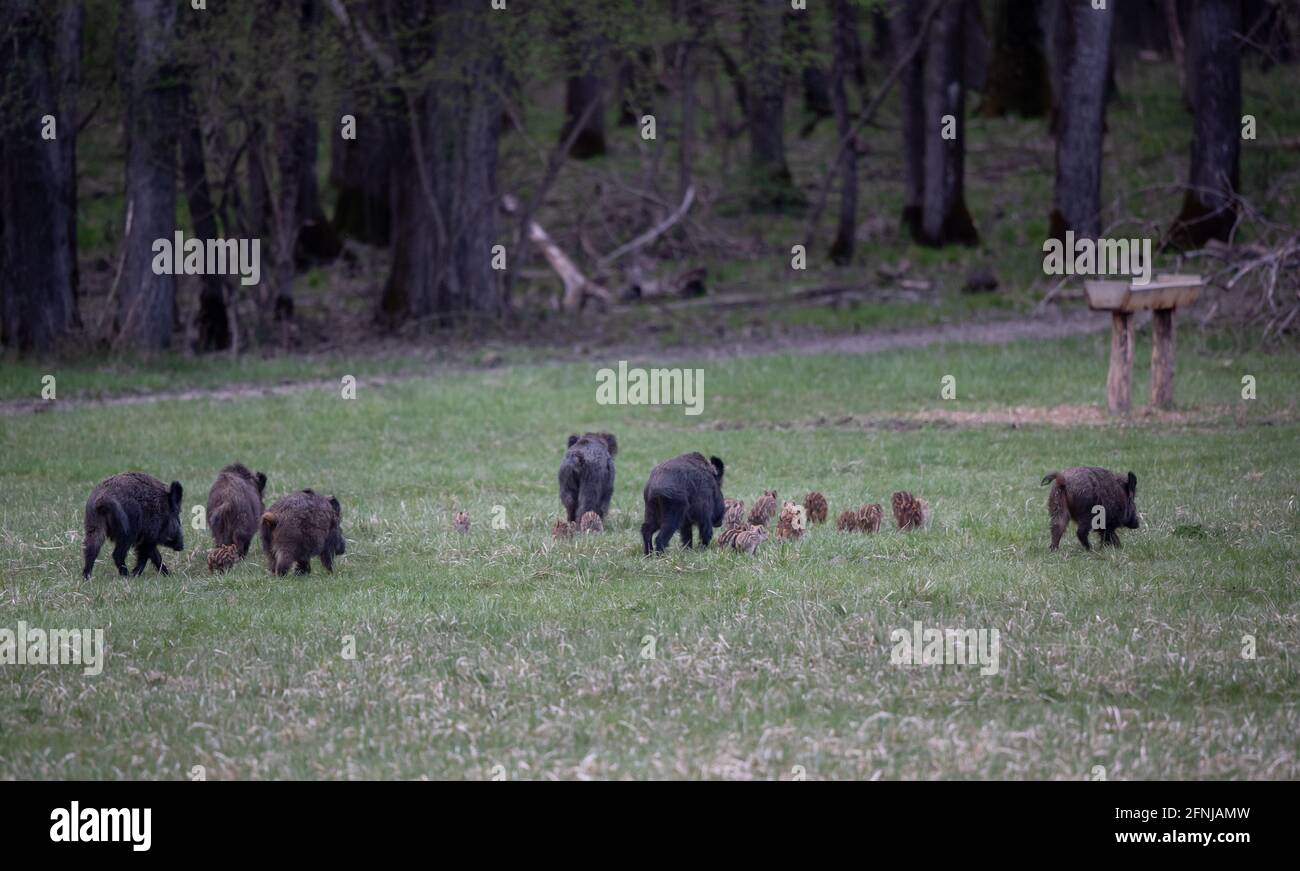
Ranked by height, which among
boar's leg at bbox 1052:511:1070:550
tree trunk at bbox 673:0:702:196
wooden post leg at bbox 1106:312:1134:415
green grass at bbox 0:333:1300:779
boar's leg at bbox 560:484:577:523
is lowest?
green grass at bbox 0:333:1300:779

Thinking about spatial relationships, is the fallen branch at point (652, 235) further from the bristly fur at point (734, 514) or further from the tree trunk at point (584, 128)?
the bristly fur at point (734, 514)

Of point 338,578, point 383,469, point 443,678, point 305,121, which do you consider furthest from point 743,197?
point 443,678

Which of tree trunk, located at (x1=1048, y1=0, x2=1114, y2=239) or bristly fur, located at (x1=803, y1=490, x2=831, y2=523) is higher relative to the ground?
tree trunk, located at (x1=1048, y1=0, x2=1114, y2=239)

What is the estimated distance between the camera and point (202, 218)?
26.8 m

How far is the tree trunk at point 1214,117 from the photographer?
2859 cm

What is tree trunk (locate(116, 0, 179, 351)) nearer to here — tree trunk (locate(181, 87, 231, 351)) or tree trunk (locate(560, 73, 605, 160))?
tree trunk (locate(181, 87, 231, 351))

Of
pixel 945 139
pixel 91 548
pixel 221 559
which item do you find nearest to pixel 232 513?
pixel 221 559

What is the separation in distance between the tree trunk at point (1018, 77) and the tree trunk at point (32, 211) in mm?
28001

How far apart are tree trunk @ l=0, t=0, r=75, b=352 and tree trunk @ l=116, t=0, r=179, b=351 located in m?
1.04

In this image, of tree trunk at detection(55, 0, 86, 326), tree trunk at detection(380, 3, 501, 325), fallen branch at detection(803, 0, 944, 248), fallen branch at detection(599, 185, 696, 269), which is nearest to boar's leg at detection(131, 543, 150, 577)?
tree trunk at detection(55, 0, 86, 326)

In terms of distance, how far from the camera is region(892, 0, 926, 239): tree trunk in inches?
1387

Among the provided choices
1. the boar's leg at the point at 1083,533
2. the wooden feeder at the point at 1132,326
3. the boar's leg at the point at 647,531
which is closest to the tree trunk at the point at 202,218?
the wooden feeder at the point at 1132,326

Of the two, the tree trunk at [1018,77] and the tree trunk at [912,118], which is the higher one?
the tree trunk at [1018,77]
